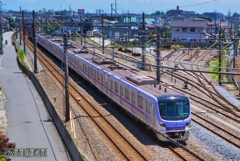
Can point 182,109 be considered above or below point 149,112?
above

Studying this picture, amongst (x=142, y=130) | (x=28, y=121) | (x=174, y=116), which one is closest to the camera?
(x=174, y=116)

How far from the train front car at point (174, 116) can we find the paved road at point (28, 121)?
3565mm

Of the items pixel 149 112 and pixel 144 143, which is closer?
pixel 144 143

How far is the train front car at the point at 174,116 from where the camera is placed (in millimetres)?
14469

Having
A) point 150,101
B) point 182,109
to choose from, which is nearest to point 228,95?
point 182,109

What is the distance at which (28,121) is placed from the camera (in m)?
19.0

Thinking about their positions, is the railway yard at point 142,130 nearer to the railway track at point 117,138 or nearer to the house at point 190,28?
the railway track at point 117,138

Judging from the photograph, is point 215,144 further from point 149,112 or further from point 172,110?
A: point 149,112

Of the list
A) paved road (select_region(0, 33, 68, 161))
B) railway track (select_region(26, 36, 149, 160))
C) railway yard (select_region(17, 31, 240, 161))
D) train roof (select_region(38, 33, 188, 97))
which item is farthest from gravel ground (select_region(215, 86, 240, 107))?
paved road (select_region(0, 33, 68, 161))

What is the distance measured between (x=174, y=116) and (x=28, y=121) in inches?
297

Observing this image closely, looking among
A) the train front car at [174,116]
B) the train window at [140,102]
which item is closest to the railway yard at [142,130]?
the train front car at [174,116]

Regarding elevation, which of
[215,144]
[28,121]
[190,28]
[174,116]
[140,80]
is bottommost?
[28,121]

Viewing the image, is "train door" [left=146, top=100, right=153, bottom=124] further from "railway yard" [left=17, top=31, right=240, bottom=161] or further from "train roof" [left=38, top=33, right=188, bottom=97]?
"railway yard" [left=17, top=31, right=240, bottom=161]

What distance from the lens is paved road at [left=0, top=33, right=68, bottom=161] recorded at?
1519 cm
